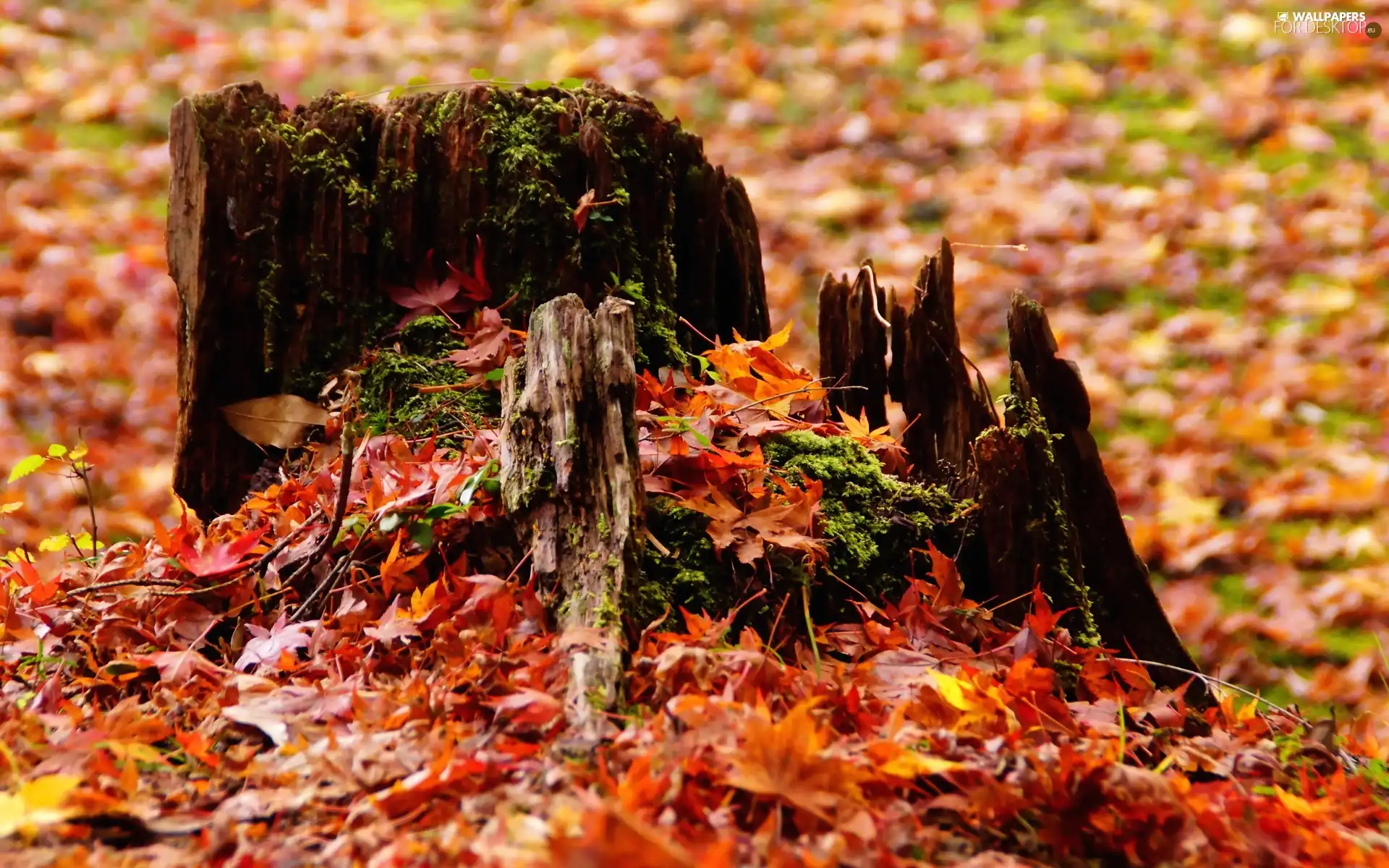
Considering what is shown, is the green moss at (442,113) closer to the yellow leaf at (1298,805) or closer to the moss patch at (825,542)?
the moss patch at (825,542)

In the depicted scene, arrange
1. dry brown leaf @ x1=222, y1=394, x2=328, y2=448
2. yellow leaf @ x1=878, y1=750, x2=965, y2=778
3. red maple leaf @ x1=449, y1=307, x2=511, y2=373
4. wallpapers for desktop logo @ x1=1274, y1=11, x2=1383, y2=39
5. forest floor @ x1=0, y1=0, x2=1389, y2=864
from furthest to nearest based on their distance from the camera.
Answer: wallpapers for desktop logo @ x1=1274, y1=11, x2=1383, y2=39 < forest floor @ x1=0, y1=0, x2=1389, y2=864 < dry brown leaf @ x1=222, y1=394, x2=328, y2=448 < red maple leaf @ x1=449, y1=307, x2=511, y2=373 < yellow leaf @ x1=878, y1=750, x2=965, y2=778

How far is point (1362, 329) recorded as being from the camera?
5043mm

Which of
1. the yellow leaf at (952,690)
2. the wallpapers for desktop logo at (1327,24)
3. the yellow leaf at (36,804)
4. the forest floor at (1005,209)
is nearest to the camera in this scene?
the yellow leaf at (36,804)

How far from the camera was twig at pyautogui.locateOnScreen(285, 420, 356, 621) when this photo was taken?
6.23 ft

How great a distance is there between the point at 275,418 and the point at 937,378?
66.6 inches

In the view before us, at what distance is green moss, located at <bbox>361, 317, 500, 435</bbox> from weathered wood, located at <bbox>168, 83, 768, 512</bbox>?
0.36 feet

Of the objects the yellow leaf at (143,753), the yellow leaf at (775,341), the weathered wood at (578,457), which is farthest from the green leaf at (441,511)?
the yellow leaf at (775,341)

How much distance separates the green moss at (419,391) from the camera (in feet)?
8.62

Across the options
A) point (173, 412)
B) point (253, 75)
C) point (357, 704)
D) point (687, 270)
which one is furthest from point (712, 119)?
point (357, 704)

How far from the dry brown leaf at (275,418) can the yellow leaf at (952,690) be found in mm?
1700

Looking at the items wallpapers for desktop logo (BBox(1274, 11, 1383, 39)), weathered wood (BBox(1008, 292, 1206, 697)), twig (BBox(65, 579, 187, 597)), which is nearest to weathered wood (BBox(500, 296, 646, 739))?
twig (BBox(65, 579, 187, 597))

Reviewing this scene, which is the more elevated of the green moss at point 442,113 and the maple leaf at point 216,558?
the green moss at point 442,113

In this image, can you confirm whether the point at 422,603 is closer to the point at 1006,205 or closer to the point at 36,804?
the point at 36,804

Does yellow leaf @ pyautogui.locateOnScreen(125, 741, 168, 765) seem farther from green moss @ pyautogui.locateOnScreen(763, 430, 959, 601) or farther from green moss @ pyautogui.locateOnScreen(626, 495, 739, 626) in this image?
green moss @ pyautogui.locateOnScreen(763, 430, 959, 601)
